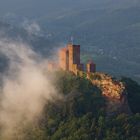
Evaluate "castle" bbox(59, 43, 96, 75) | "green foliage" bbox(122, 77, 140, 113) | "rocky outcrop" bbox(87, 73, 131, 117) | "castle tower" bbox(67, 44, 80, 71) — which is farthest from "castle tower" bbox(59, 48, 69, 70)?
"green foliage" bbox(122, 77, 140, 113)

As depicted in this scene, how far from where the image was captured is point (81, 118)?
338ft

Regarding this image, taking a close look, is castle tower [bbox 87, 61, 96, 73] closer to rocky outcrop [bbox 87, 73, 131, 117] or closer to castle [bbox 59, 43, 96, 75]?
castle [bbox 59, 43, 96, 75]

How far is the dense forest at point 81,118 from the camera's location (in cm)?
10000

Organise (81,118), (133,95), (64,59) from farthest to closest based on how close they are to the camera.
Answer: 1. (64,59)
2. (133,95)
3. (81,118)

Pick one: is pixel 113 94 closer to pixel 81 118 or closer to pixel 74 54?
pixel 81 118

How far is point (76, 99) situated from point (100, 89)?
4.00m

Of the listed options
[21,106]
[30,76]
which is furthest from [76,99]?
[30,76]

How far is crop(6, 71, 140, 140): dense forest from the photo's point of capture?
10000cm

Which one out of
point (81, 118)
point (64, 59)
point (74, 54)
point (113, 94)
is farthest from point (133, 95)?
point (81, 118)

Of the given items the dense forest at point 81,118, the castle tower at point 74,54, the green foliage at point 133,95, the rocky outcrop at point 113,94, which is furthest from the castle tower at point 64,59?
the green foliage at point 133,95

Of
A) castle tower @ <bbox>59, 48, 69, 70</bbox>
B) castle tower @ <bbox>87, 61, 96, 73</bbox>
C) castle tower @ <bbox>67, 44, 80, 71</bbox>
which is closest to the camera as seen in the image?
castle tower @ <bbox>87, 61, 96, 73</bbox>

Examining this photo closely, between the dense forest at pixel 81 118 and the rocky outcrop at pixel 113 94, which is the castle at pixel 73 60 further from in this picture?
the rocky outcrop at pixel 113 94

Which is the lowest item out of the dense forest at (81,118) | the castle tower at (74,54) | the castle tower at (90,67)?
the dense forest at (81,118)

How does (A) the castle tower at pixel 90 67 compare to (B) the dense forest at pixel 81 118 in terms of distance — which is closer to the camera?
(B) the dense forest at pixel 81 118
